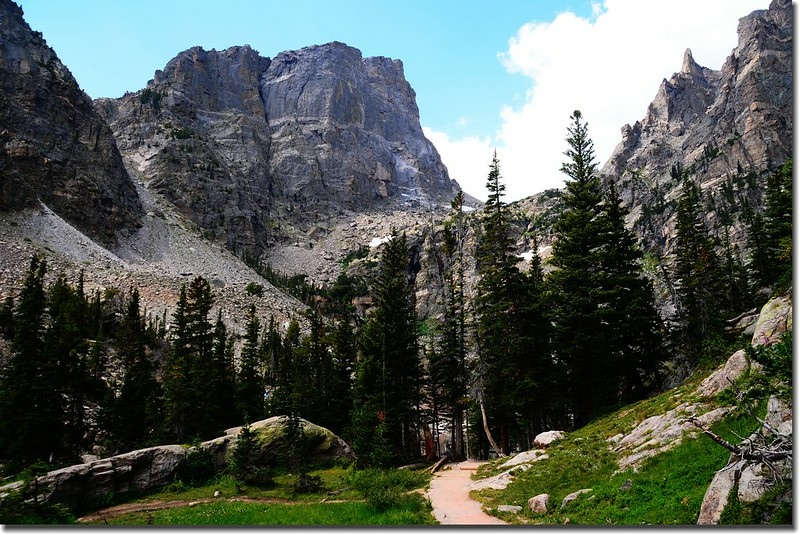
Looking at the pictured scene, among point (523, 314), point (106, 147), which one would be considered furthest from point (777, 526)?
point (106, 147)

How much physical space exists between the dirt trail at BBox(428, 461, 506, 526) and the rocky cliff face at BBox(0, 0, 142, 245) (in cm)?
10642

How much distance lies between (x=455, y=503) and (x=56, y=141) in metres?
139

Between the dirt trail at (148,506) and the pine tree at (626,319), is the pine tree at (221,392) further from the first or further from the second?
the pine tree at (626,319)

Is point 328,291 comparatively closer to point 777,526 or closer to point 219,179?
point 219,179

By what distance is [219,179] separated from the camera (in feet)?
595

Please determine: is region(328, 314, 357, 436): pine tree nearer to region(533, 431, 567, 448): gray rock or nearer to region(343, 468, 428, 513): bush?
region(343, 468, 428, 513): bush

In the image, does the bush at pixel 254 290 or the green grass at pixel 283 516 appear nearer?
the green grass at pixel 283 516

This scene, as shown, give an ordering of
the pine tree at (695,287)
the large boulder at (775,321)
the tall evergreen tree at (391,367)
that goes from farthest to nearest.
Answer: the tall evergreen tree at (391,367)
the pine tree at (695,287)
the large boulder at (775,321)

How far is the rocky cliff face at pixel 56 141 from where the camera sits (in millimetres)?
105375

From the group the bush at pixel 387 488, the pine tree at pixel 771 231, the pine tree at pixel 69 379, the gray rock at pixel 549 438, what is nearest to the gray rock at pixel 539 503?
Answer: the bush at pixel 387 488

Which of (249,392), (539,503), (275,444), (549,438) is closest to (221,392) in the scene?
(249,392)

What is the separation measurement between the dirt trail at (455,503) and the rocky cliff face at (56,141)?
106415mm

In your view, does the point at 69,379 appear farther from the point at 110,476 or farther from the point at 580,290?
the point at 580,290

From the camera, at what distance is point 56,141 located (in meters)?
115
